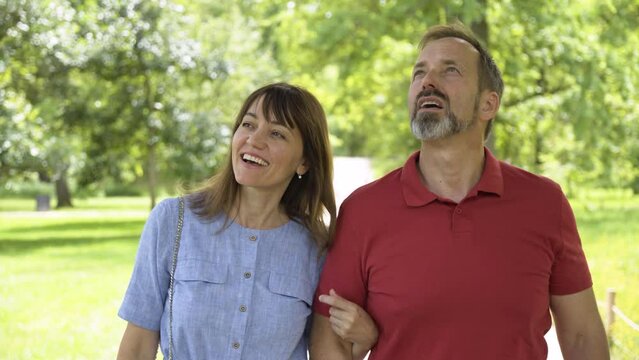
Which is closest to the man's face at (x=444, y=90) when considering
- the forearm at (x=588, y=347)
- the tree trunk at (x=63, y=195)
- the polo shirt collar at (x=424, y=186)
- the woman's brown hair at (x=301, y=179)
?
the polo shirt collar at (x=424, y=186)

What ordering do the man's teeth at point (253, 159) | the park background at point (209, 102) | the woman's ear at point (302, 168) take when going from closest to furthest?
the man's teeth at point (253, 159)
the woman's ear at point (302, 168)
the park background at point (209, 102)

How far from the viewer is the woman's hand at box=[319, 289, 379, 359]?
10.6 feet

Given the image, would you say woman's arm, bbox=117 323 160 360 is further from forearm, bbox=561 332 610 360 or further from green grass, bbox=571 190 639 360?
green grass, bbox=571 190 639 360

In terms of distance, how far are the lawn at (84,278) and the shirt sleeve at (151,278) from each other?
575cm

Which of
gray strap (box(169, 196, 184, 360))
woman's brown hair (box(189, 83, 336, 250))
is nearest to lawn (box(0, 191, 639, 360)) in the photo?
woman's brown hair (box(189, 83, 336, 250))

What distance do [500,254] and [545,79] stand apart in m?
15.3

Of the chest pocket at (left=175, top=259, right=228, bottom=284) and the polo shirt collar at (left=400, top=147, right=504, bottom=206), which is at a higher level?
the polo shirt collar at (left=400, top=147, right=504, bottom=206)

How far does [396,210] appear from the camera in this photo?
3312 mm

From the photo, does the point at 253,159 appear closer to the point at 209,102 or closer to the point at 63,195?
the point at 209,102

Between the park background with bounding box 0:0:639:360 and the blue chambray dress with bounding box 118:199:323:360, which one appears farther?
the park background with bounding box 0:0:639:360

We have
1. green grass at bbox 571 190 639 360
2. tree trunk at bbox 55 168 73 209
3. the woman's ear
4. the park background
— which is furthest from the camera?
tree trunk at bbox 55 168 73 209

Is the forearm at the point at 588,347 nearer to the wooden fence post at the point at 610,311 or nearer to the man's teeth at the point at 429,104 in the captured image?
the man's teeth at the point at 429,104

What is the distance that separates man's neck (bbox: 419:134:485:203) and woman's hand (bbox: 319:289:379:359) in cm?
54

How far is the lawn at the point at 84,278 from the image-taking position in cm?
973
